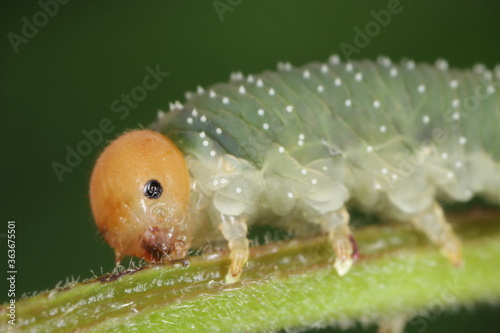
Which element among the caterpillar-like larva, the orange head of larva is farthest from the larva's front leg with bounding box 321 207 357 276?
the orange head of larva

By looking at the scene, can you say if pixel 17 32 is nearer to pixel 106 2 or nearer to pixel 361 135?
pixel 106 2

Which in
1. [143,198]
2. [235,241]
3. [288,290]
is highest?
[143,198]

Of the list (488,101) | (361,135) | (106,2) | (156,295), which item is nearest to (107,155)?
(156,295)

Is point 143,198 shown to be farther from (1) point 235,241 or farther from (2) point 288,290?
(2) point 288,290

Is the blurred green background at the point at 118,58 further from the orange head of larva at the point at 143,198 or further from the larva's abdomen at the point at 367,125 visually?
the orange head of larva at the point at 143,198

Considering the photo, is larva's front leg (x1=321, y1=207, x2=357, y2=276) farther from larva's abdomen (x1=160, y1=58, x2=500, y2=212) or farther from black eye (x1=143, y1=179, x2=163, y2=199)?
black eye (x1=143, y1=179, x2=163, y2=199)

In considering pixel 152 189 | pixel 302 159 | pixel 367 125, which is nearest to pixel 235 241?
pixel 152 189

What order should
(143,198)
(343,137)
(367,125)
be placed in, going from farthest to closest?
(367,125) → (343,137) → (143,198)
